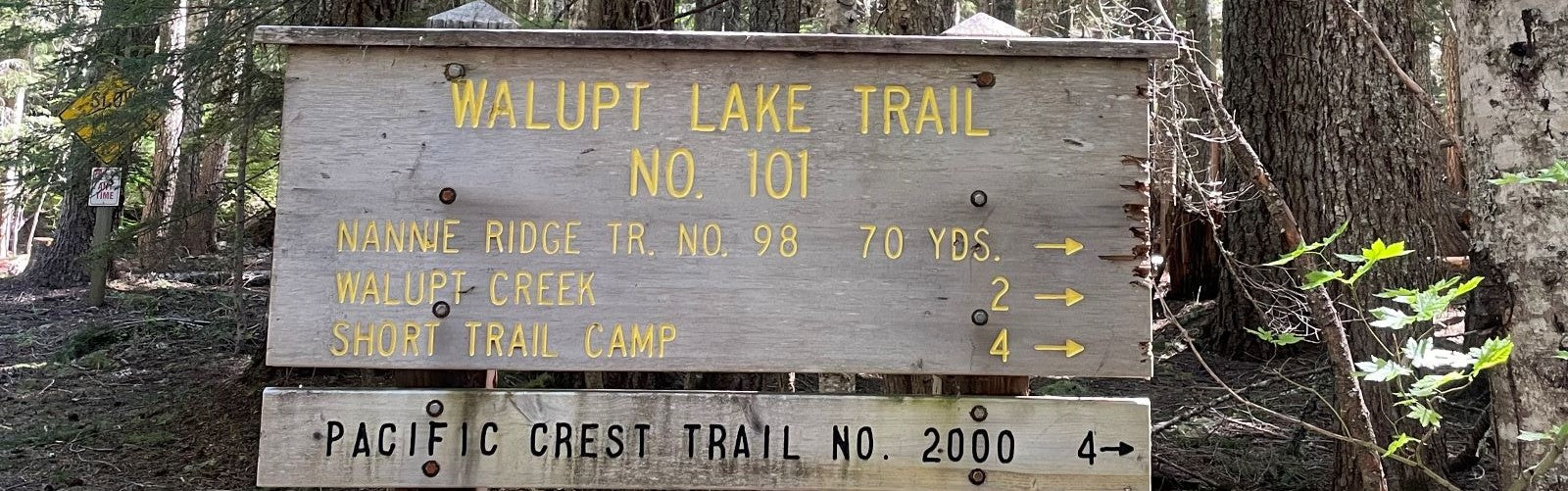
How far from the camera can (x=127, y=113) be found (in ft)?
20.9

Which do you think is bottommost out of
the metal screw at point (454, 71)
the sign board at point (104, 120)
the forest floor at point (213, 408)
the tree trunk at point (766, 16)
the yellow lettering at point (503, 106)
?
the forest floor at point (213, 408)

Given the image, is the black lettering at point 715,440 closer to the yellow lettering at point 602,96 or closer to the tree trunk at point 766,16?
the yellow lettering at point 602,96

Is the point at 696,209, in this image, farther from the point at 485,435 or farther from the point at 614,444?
the point at 485,435

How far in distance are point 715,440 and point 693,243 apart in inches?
18.8

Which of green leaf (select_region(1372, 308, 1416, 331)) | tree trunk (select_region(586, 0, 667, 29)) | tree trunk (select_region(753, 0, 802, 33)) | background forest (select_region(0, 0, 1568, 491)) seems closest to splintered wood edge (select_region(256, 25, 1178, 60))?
background forest (select_region(0, 0, 1568, 491))

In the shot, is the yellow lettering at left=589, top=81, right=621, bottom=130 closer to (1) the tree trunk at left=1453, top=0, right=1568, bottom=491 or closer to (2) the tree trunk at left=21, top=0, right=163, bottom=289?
(1) the tree trunk at left=1453, top=0, right=1568, bottom=491

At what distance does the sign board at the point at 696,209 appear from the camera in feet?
8.46

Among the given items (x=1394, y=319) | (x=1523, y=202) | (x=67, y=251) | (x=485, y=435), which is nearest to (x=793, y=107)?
(x=485, y=435)

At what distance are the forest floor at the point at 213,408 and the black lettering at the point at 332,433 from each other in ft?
9.39

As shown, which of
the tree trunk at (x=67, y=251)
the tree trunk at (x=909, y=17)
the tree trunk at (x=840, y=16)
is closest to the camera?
the tree trunk at (x=840, y=16)

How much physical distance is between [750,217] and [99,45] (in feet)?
20.5

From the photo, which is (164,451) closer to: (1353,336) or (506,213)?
(506,213)

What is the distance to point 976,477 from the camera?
2.66 metres

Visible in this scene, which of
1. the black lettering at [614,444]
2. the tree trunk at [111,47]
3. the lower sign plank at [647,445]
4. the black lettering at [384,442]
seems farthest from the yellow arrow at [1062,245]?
the tree trunk at [111,47]
